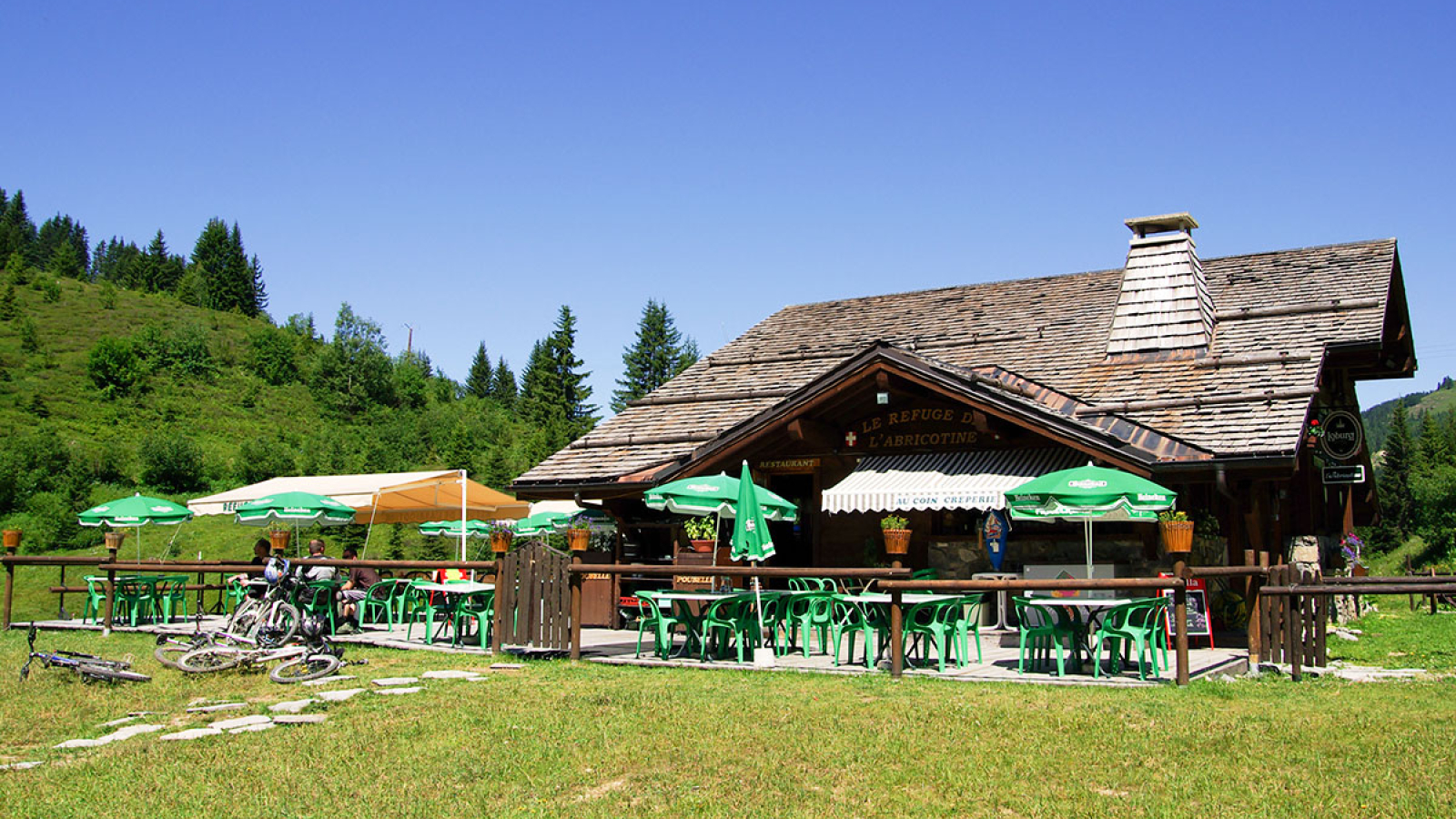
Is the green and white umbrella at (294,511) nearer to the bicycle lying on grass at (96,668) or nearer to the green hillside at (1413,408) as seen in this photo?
the bicycle lying on grass at (96,668)

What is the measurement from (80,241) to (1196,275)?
16290 centimetres

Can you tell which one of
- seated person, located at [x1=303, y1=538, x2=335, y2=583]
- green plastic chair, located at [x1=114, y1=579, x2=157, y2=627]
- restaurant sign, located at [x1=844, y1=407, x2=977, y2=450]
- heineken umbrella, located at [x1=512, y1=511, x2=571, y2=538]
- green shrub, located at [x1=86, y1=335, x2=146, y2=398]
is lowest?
green plastic chair, located at [x1=114, y1=579, x2=157, y2=627]

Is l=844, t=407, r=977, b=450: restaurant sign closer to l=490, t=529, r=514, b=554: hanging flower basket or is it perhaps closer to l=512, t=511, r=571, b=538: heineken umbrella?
l=512, t=511, r=571, b=538: heineken umbrella

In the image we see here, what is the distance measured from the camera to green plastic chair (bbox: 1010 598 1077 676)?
10.4 meters

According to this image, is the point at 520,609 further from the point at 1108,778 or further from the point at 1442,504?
the point at 1442,504

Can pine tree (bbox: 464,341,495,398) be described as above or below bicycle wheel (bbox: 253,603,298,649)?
above

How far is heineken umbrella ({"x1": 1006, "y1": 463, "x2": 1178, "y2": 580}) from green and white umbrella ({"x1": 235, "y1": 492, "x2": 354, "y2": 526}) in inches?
401

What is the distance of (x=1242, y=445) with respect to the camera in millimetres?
13656

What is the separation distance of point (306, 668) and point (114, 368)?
55124 millimetres

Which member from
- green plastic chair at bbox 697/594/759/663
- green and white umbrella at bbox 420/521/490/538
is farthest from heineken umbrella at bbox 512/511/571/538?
green plastic chair at bbox 697/594/759/663

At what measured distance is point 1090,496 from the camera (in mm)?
11508

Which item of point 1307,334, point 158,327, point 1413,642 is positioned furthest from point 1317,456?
point 158,327

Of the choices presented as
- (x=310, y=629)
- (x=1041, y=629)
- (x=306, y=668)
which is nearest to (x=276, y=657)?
(x=306, y=668)

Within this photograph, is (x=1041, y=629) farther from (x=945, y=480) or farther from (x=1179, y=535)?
(x=945, y=480)
